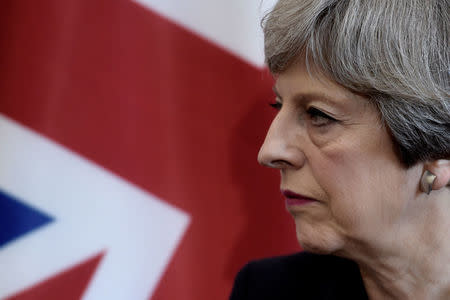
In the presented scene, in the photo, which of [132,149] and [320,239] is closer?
[320,239]

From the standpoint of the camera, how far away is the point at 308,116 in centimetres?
94

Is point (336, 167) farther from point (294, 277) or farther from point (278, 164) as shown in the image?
point (294, 277)

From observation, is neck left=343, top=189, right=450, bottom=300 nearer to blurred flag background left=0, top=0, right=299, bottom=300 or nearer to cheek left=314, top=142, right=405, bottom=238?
cheek left=314, top=142, right=405, bottom=238

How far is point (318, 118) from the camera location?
92 cm

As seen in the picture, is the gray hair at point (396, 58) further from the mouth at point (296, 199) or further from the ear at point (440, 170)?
the mouth at point (296, 199)

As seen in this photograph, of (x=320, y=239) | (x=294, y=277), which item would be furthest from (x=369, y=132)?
(x=294, y=277)

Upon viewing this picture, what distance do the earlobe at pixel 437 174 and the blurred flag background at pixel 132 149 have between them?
470 mm

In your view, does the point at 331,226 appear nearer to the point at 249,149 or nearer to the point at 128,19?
the point at 249,149

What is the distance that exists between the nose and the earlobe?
0.20 metres

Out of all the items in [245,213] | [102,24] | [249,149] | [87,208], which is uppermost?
[102,24]

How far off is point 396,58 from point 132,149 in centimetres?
60

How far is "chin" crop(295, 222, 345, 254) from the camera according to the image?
95 centimetres

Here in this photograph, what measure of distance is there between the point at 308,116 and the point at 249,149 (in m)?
0.39

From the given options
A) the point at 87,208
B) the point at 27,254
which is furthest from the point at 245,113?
the point at 27,254
